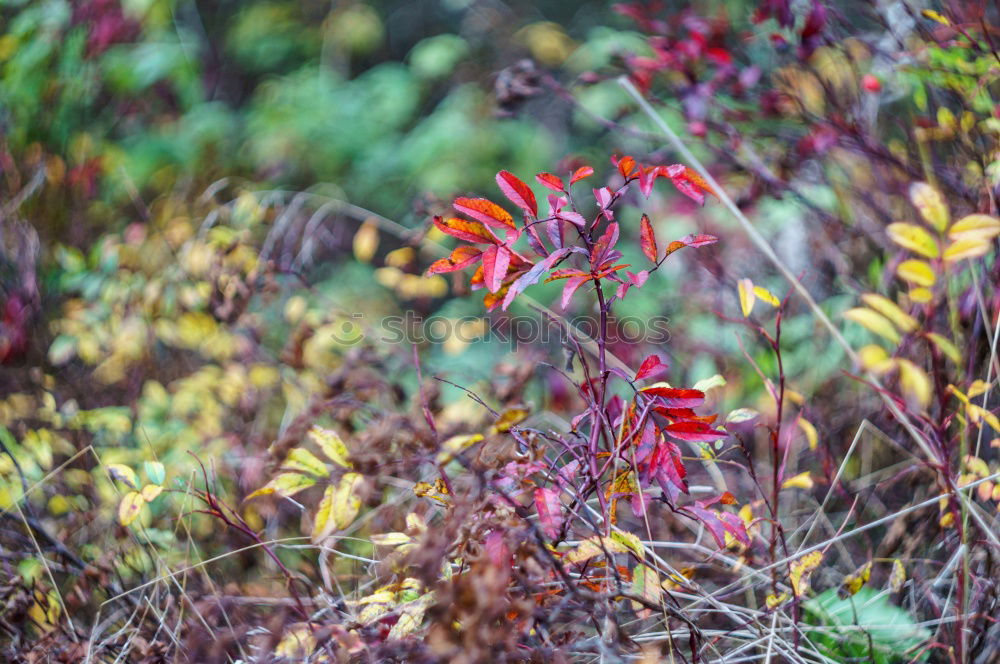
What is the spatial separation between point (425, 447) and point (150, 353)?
134 cm

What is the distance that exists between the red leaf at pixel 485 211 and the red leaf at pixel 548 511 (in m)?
0.30

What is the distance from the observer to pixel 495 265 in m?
0.82

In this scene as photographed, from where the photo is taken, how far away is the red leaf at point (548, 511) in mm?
759

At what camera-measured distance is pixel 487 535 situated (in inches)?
30.4

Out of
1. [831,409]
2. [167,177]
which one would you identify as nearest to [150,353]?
[167,177]

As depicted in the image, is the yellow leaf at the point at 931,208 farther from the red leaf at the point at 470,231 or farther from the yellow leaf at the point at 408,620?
the yellow leaf at the point at 408,620

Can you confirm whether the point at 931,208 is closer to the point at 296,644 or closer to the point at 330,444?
the point at 330,444

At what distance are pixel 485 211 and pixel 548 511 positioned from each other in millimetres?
341

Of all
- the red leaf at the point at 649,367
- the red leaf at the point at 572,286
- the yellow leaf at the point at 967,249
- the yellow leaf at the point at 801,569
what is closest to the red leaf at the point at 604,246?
the red leaf at the point at 572,286

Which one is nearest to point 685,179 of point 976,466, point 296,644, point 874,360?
point 874,360

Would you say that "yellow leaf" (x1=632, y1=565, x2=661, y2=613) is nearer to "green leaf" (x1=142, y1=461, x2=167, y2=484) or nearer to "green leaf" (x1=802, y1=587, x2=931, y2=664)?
"green leaf" (x1=802, y1=587, x2=931, y2=664)

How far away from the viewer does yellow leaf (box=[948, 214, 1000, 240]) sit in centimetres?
77

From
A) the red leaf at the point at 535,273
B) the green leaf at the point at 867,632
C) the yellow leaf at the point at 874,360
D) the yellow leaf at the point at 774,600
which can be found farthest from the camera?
the green leaf at the point at 867,632

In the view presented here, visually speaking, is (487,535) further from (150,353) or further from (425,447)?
(150,353)
